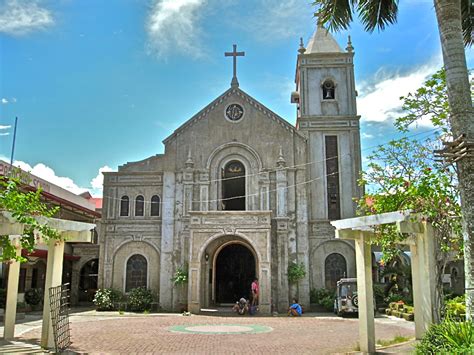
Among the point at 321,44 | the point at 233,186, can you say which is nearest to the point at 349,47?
the point at 321,44

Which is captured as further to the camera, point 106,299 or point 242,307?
point 106,299

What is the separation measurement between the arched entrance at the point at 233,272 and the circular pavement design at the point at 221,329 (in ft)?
30.6

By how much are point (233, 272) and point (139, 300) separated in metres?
5.54

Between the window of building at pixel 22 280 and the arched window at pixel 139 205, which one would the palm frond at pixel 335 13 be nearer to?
the arched window at pixel 139 205

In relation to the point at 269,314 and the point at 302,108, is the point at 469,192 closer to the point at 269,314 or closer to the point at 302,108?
the point at 269,314

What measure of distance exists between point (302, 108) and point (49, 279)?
804 inches

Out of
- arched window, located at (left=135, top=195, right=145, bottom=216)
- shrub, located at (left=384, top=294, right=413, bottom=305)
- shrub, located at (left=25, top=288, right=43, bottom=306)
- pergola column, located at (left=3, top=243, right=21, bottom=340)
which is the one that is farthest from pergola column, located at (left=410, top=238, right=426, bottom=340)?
shrub, located at (left=25, top=288, right=43, bottom=306)

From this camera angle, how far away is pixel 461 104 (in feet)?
29.0

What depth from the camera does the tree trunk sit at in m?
8.30

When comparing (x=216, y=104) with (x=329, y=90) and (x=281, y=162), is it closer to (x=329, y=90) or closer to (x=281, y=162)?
(x=281, y=162)

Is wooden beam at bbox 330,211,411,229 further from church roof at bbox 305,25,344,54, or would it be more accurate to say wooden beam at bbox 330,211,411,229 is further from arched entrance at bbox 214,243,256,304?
church roof at bbox 305,25,344,54

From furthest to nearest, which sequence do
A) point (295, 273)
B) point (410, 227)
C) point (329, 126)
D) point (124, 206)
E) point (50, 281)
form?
point (329, 126) → point (124, 206) → point (295, 273) → point (50, 281) → point (410, 227)

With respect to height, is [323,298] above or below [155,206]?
below

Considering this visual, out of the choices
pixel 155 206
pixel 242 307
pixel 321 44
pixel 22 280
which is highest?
pixel 321 44
